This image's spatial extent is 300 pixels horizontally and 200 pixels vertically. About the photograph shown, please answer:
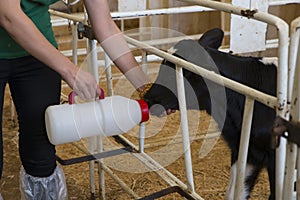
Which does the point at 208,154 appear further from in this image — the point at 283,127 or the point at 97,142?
the point at 283,127

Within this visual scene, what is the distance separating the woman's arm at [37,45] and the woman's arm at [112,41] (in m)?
0.32

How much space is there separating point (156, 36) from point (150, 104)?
2945 mm

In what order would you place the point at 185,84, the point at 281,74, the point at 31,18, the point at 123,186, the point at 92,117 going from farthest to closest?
the point at 123,186 < the point at 185,84 < the point at 31,18 < the point at 92,117 < the point at 281,74

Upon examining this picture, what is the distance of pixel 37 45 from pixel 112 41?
1.25 feet

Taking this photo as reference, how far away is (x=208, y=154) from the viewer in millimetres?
2879

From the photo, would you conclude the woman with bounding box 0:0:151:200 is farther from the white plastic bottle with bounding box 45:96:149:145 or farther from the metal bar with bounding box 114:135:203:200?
the metal bar with bounding box 114:135:203:200

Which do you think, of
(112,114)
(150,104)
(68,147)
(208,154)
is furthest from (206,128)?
(112,114)

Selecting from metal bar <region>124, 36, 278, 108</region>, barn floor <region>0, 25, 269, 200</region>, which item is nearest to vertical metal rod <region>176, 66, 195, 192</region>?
metal bar <region>124, 36, 278, 108</region>

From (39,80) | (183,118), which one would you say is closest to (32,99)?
(39,80)

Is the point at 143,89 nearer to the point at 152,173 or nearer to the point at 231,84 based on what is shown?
the point at 231,84

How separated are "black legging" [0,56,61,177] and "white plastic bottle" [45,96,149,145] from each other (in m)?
0.18

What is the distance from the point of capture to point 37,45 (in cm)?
126

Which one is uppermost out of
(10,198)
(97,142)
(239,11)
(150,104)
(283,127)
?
(239,11)

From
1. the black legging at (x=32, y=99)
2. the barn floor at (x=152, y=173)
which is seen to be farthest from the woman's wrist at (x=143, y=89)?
the barn floor at (x=152, y=173)
